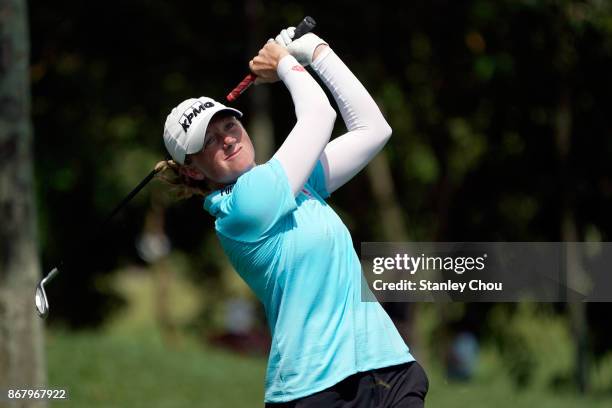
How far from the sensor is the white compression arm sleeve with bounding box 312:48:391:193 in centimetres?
380

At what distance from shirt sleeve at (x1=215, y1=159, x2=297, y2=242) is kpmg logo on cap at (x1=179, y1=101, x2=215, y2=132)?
0.26 metres

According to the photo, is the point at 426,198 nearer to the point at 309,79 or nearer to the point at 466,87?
the point at 466,87

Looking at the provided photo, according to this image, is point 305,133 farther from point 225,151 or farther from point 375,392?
point 375,392

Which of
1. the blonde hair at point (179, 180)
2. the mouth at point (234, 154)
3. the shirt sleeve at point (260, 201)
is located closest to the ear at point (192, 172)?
the blonde hair at point (179, 180)

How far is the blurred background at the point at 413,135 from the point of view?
10570 mm

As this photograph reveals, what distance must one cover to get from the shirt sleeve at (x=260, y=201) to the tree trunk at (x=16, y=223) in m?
3.59

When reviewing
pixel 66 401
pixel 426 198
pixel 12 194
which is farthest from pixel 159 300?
pixel 12 194

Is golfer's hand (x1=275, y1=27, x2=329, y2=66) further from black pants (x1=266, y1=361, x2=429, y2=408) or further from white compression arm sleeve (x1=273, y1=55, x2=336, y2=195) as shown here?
black pants (x1=266, y1=361, x2=429, y2=408)

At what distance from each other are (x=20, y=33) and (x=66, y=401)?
9.99 ft

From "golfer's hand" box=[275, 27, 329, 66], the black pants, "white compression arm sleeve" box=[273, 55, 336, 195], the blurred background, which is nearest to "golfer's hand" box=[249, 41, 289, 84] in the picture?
"golfer's hand" box=[275, 27, 329, 66]

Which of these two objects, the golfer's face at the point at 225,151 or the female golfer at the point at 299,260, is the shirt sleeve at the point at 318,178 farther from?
the golfer's face at the point at 225,151

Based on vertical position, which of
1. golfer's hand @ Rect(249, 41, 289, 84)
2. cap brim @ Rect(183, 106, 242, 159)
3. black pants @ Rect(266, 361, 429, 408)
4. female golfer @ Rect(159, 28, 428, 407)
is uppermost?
golfer's hand @ Rect(249, 41, 289, 84)

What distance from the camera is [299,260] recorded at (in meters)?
3.53

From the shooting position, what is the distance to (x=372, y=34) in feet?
38.1
